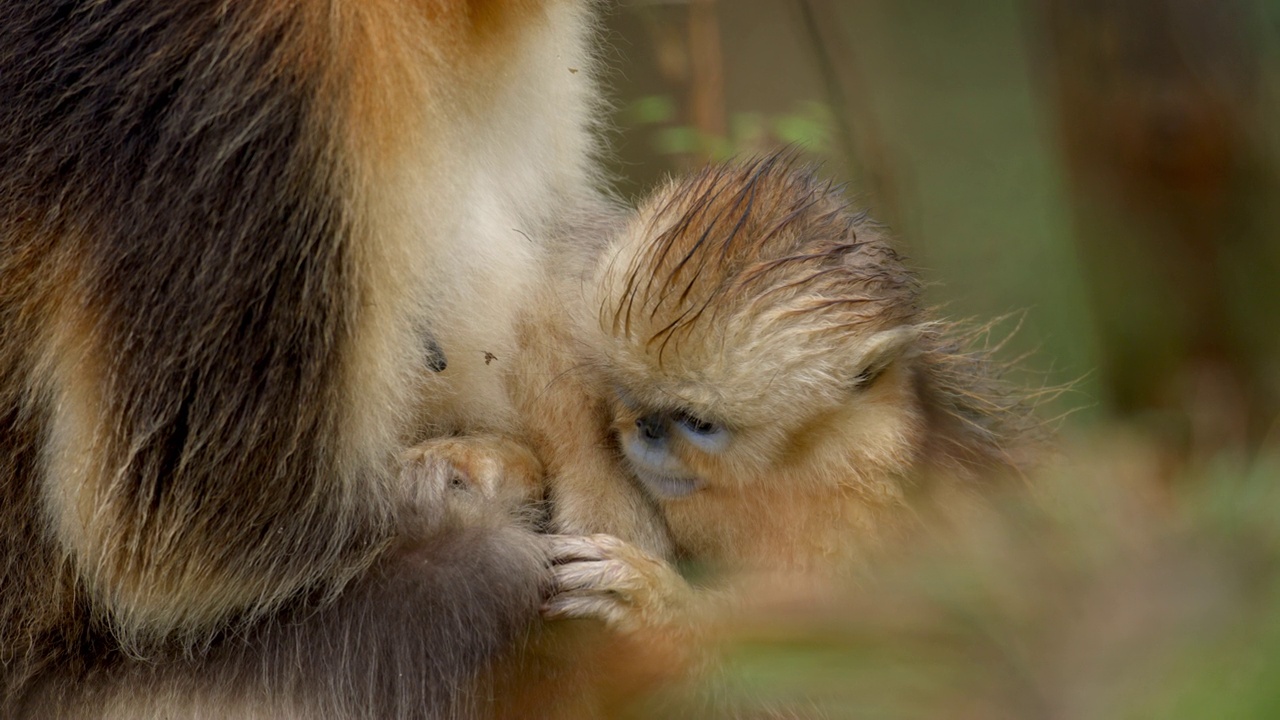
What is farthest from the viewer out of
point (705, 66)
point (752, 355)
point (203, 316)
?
point (705, 66)

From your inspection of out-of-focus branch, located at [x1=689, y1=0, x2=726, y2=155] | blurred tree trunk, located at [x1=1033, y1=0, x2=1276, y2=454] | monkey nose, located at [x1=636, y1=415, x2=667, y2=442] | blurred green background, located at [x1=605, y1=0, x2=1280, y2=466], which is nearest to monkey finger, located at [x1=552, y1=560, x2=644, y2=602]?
monkey nose, located at [x1=636, y1=415, x2=667, y2=442]

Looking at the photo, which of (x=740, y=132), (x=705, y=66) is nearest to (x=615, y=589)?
(x=740, y=132)

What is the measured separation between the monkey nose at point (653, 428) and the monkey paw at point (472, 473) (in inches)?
9.5

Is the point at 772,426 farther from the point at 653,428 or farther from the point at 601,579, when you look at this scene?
the point at 601,579

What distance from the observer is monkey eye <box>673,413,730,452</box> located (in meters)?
2.40

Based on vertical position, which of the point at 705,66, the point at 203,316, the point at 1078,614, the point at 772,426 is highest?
the point at 705,66

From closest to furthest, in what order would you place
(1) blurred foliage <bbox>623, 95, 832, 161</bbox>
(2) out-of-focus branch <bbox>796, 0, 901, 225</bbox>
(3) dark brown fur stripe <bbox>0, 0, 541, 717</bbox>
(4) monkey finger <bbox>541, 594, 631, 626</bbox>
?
1. (2) out-of-focus branch <bbox>796, 0, 901, 225</bbox>
2. (3) dark brown fur stripe <bbox>0, 0, 541, 717</bbox>
3. (4) monkey finger <bbox>541, 594, 631, 626</bbox>
4. (1) blurred foliage <bbox>623, 95, 832, 161</bbox>

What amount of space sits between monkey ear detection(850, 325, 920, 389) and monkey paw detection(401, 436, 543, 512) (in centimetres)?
67

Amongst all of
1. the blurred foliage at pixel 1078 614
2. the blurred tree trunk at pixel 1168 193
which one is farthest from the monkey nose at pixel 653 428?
the blurred tree trunk at pixel 1168 193

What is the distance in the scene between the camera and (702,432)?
7.92 feet

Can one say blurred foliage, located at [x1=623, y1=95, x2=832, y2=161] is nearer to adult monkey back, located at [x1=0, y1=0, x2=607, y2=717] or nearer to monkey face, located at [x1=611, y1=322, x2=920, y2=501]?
monkey face, located at [x1=611, y1=322, x2=920, y2=501]

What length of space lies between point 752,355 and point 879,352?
241 mm

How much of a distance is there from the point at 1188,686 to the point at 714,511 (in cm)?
182

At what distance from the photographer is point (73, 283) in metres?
2.00
